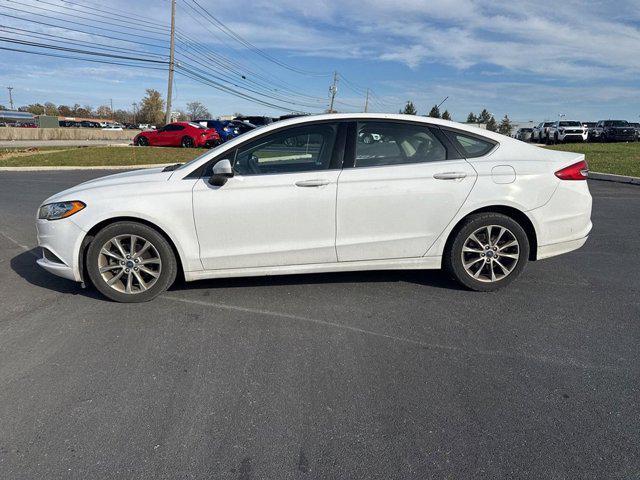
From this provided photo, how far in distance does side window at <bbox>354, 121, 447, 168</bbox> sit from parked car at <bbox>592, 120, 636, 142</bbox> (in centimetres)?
3605

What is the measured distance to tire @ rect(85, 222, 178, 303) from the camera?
3.95 meters

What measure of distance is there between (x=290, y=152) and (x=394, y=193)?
3.42ft

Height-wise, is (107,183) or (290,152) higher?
(290,152)

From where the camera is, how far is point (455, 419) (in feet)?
8.11

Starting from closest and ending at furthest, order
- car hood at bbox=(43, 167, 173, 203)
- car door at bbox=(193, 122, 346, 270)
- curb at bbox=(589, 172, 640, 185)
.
→ 1. car door at bbox=(193, 122, 346, 270)
2. car hood at bbox=(43, 167, 173, 203)
3. curb at bbox=(589, 172, 640, 185)

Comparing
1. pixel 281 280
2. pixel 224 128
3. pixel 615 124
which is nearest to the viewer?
pixel 281 280

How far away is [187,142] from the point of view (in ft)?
81.9

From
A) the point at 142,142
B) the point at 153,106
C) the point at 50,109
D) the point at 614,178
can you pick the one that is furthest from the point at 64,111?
the point at 614,178

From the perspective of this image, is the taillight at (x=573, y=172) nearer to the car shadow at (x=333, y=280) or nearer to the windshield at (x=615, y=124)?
the car shadow at (x=333, y=280)

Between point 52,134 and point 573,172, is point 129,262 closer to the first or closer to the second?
point 573,172

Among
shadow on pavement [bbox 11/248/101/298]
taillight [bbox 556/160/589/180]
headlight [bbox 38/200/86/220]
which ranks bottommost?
shadow on pavement [bbox 11/248/101/298]

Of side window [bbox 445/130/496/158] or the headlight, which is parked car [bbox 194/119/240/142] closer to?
the headlight

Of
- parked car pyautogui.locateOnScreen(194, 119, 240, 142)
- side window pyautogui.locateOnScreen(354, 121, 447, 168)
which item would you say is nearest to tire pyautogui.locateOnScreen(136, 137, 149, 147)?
parked car pyautogui.locateOnScreen(194, 119, 240, 142)

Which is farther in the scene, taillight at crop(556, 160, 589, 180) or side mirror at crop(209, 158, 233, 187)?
taillight at crop(556, 160, 589, 180)
